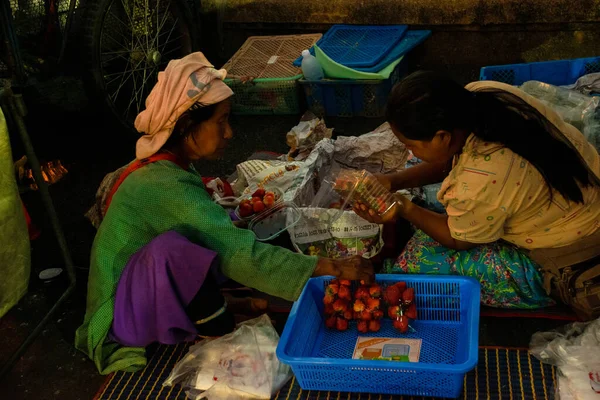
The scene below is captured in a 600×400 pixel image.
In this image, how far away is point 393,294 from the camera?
2.67 metres

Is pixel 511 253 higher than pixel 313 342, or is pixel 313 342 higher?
pixel 511 253

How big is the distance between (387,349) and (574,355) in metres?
0.70

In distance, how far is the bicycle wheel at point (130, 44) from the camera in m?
4.47

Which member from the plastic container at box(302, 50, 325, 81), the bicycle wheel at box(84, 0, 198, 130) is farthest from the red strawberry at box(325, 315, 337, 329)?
the bicycle wheel at box(84, 0, 198, 130)

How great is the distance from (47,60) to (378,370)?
11.0 ft

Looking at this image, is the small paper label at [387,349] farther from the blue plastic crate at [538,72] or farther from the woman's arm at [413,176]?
the blue plastic crate at [538,72]

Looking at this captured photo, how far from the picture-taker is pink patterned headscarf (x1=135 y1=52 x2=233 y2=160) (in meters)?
2.53

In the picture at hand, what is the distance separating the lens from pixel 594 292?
247cm

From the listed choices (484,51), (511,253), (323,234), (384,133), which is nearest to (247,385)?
(323,234)

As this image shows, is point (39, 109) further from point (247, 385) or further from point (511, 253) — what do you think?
point (511, 253)

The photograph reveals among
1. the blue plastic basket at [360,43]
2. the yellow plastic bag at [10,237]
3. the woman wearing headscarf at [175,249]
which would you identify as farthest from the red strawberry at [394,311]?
the blue plastic basket at [360,43]

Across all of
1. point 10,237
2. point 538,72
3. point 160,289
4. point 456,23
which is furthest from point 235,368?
point 456,23

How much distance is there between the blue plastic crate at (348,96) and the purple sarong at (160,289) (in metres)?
2.52

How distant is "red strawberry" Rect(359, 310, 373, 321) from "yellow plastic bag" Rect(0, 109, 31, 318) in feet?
4.67
